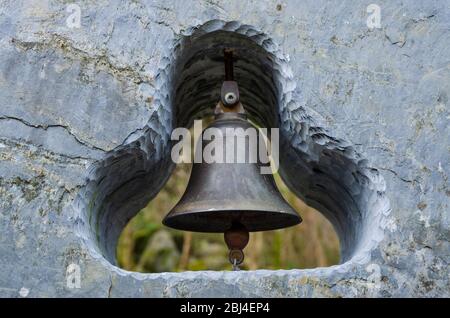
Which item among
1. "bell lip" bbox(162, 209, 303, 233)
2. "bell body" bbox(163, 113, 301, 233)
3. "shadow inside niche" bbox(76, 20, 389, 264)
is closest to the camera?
"shadow inside niche" bbox(76, 20, 389, 264)

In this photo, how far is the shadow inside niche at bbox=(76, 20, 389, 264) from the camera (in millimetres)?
2531

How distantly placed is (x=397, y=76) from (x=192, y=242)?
3816mm

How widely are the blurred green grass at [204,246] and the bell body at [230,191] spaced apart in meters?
3.00

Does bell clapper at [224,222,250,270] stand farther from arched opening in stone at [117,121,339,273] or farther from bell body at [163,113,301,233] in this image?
arched opening in stone at [117,121,339,273]

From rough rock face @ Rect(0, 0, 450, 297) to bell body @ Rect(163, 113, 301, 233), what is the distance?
6.1 inches

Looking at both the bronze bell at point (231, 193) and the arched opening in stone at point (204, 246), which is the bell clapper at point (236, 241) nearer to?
the bronze bell at point (231, 193)

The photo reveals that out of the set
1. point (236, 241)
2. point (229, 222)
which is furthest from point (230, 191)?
point (229, 222)

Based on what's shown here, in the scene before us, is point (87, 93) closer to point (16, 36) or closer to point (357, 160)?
point (16, 36)

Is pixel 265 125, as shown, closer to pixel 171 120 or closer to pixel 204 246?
pixel 171 120

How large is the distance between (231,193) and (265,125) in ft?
2.03

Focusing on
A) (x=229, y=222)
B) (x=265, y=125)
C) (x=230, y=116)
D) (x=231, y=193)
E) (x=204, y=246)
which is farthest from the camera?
(x=204, y=246)

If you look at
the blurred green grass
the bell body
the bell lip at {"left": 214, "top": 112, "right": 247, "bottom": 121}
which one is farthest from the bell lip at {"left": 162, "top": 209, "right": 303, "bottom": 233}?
the blurred green grass

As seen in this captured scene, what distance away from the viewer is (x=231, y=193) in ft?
8.69

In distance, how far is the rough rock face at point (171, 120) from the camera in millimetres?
2389
